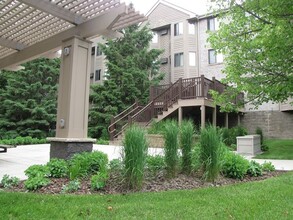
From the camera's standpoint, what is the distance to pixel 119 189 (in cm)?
387

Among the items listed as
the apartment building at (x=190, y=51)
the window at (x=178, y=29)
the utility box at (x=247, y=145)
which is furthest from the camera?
the window at (x=178, y=29)

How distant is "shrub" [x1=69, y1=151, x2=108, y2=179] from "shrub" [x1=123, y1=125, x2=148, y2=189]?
1.84 feet

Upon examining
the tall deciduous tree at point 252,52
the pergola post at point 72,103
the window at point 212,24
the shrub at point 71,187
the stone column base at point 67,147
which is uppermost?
the window at point 212,24

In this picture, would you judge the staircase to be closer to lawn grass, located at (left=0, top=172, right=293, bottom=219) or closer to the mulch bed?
the mulch bed

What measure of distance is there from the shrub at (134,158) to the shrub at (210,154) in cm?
106

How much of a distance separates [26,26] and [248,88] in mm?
5908

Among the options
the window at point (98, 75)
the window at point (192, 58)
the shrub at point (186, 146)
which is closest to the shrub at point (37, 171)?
the shrub at point (186, 146)

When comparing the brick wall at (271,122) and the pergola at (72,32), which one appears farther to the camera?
the brick wall at (271,122)

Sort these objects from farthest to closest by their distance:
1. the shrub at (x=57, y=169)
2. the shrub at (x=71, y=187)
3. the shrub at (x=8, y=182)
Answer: the shrub at (x=57, y=169) → the shrub at (x=8, y=182) → the shrub at (x=71, y=187)

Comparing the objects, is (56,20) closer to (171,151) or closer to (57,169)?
(57,169)

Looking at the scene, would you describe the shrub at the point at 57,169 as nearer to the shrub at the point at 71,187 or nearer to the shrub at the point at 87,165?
the shrub at the point at 87,165

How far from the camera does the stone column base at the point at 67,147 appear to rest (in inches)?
Answer: 206

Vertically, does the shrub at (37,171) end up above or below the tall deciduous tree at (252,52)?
below

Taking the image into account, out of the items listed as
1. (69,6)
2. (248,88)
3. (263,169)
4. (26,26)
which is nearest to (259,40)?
(248,88)
